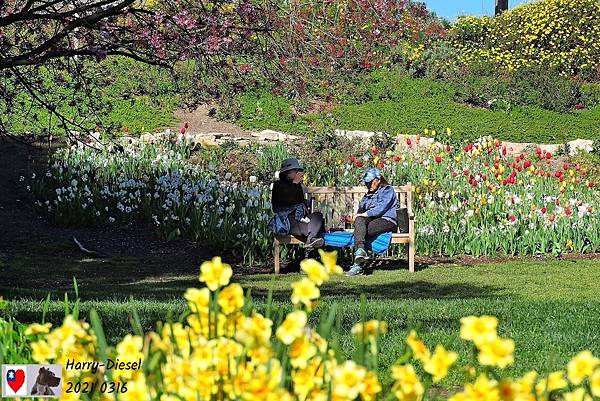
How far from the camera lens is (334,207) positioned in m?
11.3

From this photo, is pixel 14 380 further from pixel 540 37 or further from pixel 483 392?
pixel 540 37

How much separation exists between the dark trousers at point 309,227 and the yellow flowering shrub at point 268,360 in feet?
23.4

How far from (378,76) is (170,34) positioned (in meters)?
13.9

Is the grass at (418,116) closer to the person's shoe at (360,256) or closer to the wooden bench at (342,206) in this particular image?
the wooden bench at (342,206)

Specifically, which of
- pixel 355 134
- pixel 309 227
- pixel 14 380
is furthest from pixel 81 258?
pixel 14 380

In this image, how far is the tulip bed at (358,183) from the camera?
11.0m

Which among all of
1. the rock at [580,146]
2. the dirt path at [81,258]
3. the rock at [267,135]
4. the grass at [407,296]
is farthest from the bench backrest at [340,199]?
the rock at [580,146]

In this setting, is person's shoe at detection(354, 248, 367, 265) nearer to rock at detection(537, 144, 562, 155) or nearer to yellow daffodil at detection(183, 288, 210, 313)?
rock at detection(537, 144, 562, 155)

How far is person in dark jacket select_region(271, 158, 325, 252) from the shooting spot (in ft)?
33.3

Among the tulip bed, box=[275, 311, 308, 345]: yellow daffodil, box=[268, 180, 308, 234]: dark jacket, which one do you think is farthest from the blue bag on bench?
box=[275, 311, 308, 345]: yellow daffodil

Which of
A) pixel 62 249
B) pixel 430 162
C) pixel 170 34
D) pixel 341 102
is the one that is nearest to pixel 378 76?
pixel 341 102

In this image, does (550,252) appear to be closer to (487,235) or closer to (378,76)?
(487,235)

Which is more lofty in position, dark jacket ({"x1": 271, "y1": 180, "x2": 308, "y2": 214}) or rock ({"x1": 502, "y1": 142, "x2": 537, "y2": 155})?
rock ({"x1": 502, "y1": 142, "x2": 537, "y2": 155})

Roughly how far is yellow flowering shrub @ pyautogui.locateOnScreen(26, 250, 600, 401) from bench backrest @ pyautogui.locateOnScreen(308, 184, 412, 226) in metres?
7.90
